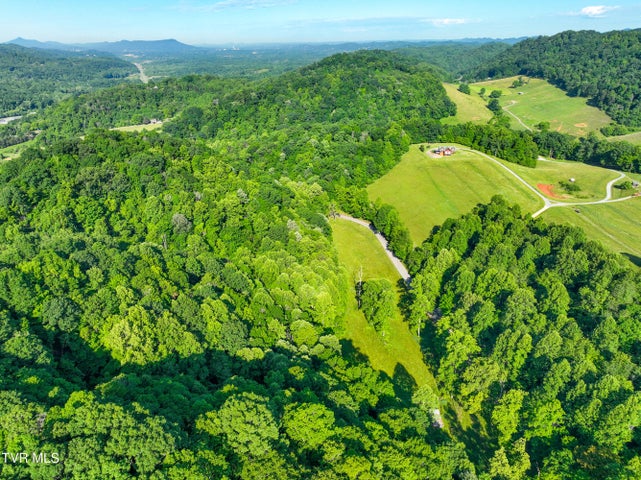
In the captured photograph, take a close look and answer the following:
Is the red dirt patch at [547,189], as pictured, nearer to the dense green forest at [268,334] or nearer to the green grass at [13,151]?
the dense green forest at [268,334]

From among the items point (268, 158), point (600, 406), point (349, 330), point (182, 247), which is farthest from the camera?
point (268, 158)

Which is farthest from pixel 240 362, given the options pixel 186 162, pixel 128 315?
pixel 186 162

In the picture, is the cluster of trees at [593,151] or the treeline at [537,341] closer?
the treeline at [537,341]

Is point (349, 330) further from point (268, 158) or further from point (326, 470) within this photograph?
point (268, 158)

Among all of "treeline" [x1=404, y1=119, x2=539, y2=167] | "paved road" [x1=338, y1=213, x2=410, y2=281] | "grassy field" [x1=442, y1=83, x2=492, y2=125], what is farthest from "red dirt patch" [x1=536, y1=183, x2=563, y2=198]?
"grassy field" [x1=442, y1=83, x2=492, y2=125]

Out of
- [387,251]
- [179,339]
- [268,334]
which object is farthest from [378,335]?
[179,339]

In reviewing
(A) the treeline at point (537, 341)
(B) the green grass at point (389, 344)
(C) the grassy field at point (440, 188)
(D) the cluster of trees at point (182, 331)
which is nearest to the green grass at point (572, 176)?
(C) the grassy field at point (440, 188)
